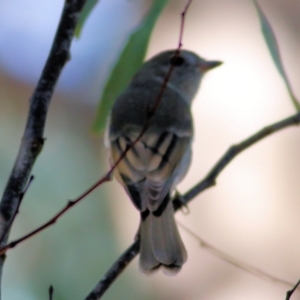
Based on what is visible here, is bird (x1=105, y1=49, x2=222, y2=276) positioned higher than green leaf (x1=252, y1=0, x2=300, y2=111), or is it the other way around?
green leaf (x1=252, y1=0, x2=300, y2=111)

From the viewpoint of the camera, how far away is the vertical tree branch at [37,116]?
1842 mm

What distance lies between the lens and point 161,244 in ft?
8.38

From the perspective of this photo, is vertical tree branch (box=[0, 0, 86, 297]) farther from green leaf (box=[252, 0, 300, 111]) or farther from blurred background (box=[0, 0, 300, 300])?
blurred background (box=[0, 0, 300, 300])

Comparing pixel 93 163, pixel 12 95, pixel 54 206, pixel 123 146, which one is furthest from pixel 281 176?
pixel 123 146

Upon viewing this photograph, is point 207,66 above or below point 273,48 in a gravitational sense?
above

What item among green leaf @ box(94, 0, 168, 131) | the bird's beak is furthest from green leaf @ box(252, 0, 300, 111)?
the bird's beak

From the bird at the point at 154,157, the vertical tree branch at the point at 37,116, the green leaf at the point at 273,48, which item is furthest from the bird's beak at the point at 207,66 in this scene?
the vertical tree branch at the point at 37,116

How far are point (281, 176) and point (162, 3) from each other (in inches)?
115

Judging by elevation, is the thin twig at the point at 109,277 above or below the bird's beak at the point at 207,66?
below

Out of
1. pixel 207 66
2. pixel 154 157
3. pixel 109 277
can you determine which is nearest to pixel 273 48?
pixel 154 157

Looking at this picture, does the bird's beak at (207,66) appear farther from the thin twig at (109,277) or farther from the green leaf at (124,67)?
the thin twig at (109,277)

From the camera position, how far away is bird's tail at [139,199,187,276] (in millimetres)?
2463

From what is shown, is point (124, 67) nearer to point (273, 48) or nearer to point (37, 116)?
point (273, 48)

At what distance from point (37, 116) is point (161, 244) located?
80cm
